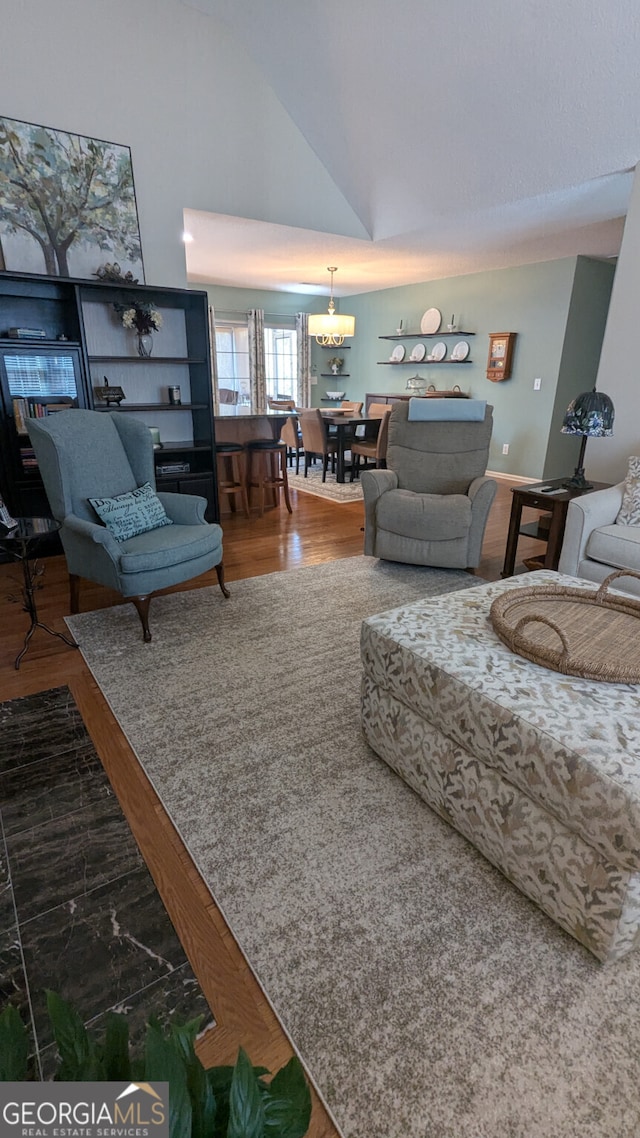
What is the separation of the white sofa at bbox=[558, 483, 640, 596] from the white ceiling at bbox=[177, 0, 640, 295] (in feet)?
6.86

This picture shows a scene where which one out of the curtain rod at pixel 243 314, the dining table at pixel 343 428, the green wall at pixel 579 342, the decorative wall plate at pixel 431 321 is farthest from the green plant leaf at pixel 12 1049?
the curtain rod at pixel 243 314

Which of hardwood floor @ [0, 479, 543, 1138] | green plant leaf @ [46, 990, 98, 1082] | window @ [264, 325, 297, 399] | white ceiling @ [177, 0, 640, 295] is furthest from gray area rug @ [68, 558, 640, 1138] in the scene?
window @ [264, 325, 297, 399]

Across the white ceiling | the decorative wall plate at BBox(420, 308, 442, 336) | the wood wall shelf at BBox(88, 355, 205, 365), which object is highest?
the white ceiling

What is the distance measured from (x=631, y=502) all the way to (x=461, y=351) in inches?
185

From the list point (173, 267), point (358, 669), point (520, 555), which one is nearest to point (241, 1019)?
point (358, 669)

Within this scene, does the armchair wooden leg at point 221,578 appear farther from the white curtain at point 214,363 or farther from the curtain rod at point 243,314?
the curtain rod at point 243,314

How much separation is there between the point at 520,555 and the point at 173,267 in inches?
131

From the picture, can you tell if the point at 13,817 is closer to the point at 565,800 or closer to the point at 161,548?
the point at 161,548

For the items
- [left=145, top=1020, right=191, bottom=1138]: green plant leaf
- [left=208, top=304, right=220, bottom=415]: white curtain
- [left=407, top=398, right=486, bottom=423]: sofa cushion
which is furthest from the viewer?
[left=208, top=304, right=220, bottom=415]: white curtain

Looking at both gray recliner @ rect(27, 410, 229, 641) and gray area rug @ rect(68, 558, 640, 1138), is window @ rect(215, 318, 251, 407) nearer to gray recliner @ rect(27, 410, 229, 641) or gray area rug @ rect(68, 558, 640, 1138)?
gray recliner @ rect(27, 410, 229, 641)

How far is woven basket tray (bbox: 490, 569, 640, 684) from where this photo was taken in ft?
4.72

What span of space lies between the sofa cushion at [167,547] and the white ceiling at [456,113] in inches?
110

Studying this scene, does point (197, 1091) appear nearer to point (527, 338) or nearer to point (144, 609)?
point (144, 609)

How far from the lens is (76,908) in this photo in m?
1.34
